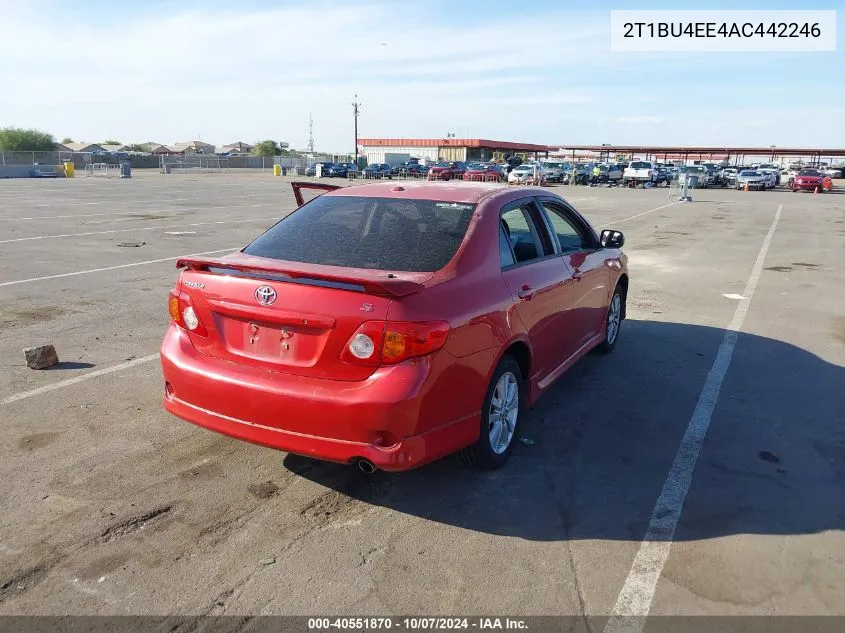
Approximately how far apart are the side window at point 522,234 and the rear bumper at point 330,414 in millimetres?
1294

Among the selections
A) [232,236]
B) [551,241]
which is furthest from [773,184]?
[551,241]

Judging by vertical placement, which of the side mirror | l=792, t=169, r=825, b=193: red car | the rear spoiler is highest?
l=792, t=169, r=825, b=193: red car

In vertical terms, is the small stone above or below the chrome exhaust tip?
above

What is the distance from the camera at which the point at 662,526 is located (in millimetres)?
3598

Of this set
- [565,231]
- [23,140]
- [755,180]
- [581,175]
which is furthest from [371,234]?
[23,140]

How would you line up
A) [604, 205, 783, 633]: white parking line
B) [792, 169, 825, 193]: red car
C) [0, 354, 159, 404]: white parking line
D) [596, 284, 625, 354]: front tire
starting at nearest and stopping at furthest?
[604, 205, 783, 633]: white parking line
[0, 354, 159, 404]: white parking line
[596, 284, 625, 354]: front tire
[792, 169, 825, 193]: red car

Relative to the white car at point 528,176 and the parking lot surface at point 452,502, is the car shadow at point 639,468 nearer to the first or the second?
the parking lot surface at point 452,502

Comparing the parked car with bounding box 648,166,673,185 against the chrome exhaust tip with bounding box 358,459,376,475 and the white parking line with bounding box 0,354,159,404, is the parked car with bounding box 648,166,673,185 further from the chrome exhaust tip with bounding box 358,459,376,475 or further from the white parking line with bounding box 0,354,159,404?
the chrome exhaust tip with bounding box 358,459,376,475

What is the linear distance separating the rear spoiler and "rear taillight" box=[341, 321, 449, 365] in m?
0.16

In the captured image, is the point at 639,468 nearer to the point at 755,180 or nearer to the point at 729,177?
the point at 755,180

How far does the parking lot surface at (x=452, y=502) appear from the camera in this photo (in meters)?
3.03

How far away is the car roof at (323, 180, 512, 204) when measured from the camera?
177 inches

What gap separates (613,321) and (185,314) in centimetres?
413

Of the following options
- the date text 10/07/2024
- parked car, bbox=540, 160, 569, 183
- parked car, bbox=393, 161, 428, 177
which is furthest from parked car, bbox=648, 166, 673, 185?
the date text 10/07/2024
